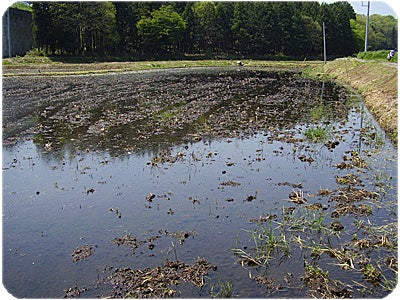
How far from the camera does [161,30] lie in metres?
61.3

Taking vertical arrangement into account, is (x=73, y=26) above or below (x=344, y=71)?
above

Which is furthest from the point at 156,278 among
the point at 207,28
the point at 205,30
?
the point at 207,28

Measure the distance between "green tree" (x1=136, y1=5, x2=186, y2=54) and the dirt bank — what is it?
34.1 meters

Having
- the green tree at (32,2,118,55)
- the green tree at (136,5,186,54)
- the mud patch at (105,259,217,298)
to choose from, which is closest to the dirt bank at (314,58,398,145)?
the mud patch at (105,259,217,298)

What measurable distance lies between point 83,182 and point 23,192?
46.3 inches

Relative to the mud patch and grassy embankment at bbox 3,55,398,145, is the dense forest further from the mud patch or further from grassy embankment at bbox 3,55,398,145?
the mud patch

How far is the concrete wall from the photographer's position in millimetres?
43875

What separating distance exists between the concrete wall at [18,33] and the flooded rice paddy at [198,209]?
3337cm

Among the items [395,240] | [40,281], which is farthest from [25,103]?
[395,240]

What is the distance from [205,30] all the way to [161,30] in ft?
29.0

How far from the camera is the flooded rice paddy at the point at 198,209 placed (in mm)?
5062

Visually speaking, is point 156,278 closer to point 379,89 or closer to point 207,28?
point 379,89

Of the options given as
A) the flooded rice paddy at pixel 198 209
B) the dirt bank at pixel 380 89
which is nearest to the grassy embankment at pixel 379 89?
the dirt bank at pixel 380 89

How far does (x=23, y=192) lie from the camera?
822 centimetres
